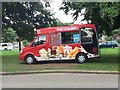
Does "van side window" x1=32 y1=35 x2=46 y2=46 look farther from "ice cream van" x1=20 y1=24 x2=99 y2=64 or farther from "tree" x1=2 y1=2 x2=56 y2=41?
"tree" x1=2 y1=2 x2=56 y2=41

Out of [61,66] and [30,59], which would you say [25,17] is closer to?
[30,59]

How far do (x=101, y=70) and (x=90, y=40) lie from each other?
18.0 feet

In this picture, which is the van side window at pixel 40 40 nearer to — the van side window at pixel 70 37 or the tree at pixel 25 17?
the van side window at pixel 70 37

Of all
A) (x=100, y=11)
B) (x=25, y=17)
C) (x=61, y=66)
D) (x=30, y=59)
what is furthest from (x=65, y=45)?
(x=25, y=17)

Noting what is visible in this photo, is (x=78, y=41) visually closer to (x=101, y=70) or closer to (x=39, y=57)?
(x=39, y=57)

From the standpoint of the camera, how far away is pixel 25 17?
116 feet

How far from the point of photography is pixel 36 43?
994 inches

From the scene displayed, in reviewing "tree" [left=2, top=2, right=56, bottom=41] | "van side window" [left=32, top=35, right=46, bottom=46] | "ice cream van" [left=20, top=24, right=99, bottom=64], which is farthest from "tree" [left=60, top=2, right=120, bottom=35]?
"tree" [left=2, top=2, right=56, bottom=41]

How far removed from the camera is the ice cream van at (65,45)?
79.8ft

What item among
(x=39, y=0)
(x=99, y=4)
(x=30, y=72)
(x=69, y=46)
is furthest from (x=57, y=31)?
(x=39, y=0)

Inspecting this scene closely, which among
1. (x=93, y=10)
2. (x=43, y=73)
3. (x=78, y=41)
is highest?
(x=93, y=10)

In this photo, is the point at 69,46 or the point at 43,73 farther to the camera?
the point at 69,46

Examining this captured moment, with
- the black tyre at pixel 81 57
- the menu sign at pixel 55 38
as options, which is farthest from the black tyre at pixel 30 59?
the black tyre at pixel 81 57

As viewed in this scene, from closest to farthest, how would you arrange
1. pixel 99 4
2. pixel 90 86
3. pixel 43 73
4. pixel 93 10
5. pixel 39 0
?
pixel 90 86 < pixel 43 73 < pixel 99 4 < pixel 93 10 < pixel 39 0
